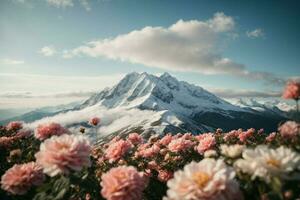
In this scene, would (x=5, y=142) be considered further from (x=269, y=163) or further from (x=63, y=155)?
(x=269, y=163)

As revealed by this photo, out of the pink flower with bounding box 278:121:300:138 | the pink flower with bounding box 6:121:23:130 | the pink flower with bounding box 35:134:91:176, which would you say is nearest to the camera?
the pink flower with bounding box 35:134:91:176

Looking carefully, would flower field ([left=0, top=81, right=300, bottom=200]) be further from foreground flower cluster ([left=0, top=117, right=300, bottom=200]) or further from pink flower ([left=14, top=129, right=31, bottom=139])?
pink flower ([left=14, top=129, right=31, bottom=139])

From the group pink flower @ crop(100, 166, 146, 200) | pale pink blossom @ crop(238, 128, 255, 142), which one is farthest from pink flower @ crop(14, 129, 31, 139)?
pale pink blossom @ crop(238, 128, 255, 142)

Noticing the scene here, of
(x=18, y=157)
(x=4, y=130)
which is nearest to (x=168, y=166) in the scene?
(x=18, y=157)

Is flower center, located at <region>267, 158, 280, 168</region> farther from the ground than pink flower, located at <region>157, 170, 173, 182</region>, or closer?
Result: farther from the ground

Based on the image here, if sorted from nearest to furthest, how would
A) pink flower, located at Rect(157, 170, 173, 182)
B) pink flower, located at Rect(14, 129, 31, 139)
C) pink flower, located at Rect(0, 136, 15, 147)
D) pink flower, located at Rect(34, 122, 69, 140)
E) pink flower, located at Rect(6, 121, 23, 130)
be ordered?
pink flower, located at Rect(157, 170, 173, 182)
pink flower, located at Rect(34, 122, 69, 140)
pink flower, located at Rect(0, 136, 15, 147)
pink flower, located at Rect(14, 129, 31, 139)
pink flower, located at Rect(6, 121, 23, 130)

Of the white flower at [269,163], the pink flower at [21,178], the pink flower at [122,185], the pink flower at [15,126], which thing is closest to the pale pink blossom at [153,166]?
the pink flower at [21,178]

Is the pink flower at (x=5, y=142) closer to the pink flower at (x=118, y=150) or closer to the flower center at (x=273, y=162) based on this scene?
the pink flower at (x=118, y=150)
